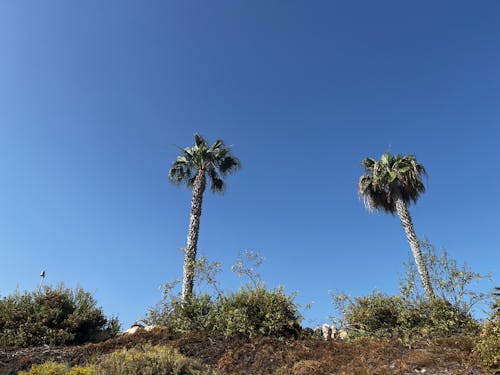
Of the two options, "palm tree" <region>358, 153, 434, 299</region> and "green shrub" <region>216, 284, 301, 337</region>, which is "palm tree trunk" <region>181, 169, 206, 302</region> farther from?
"palm tree" <region>358, 153, 434, 299</region>

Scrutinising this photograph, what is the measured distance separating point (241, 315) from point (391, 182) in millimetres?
15107

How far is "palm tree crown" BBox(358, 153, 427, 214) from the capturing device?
774 inches

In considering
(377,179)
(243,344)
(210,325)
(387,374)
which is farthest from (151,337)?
(377,179)

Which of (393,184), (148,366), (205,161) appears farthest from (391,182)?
(148,366)

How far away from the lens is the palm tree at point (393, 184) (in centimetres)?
1953

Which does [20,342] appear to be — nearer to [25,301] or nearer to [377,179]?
[25,301]

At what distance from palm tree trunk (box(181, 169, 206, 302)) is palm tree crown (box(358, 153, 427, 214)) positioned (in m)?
10.5

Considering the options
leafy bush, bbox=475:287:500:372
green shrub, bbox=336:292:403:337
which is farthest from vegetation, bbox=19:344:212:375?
green shrub, bbox=336:292:403:337

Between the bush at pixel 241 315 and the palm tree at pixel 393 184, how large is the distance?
1238 cm

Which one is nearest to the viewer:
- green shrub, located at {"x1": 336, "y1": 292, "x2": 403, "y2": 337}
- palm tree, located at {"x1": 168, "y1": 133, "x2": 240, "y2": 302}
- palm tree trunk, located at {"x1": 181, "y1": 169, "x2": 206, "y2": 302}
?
green shrub, located at {"x1": 336, "y1": 292, "x2": 403, "y2": 337}

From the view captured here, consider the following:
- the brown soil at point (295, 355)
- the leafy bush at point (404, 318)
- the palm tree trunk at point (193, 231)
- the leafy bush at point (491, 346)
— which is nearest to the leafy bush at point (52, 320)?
the brown soil at point (295, 355)

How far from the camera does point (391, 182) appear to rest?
19828 mm

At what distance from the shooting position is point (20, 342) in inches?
382

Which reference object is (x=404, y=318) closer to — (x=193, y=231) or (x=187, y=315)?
(x=187, y=315)
